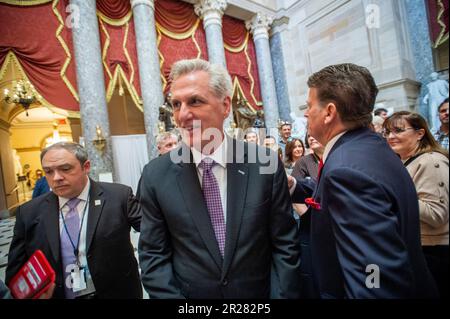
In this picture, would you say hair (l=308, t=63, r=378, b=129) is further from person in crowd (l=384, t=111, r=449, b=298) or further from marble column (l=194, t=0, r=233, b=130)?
Answer: marble column (l=194, t=0, r=233, b=130)

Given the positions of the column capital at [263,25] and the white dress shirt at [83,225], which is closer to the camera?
the white dress shirt at [83,225]

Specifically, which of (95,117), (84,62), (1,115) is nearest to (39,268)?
(95,117)

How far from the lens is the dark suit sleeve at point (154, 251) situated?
0.92 metres

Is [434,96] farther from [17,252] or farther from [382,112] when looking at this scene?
[17,252]

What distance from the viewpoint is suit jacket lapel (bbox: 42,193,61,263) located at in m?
1.14

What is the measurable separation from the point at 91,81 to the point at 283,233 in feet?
18.7

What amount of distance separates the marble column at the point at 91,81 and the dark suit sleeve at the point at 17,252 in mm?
4114

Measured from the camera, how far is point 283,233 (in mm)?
979

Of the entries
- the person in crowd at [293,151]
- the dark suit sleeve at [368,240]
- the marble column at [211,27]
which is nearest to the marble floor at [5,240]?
the person in crowd at [293,151]

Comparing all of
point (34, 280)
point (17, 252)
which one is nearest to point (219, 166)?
point (34, 280)

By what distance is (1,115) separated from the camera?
8.53m

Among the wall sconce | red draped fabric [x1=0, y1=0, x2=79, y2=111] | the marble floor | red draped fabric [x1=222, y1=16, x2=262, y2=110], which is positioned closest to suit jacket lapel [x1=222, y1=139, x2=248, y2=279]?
red draped fabric [x1=222, y1=16, x2=262, y2=110]

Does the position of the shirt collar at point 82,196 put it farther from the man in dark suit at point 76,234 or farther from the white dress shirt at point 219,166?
the white dress shirt at point 219,166

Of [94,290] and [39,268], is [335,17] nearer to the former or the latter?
[39,268]
